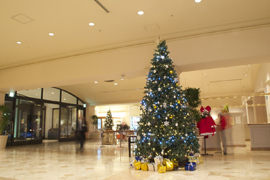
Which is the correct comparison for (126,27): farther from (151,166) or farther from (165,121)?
(151,166)

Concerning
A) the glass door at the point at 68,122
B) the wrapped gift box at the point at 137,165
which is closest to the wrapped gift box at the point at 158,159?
the wrapped gift box at the point at 137,165

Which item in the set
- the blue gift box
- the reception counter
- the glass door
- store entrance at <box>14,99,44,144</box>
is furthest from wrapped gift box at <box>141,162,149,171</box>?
the glass door

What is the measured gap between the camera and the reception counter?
8.45 metres

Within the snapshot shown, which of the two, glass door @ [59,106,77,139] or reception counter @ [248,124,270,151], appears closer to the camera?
reception counter @ [248,124,270,151]

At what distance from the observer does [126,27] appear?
669cm

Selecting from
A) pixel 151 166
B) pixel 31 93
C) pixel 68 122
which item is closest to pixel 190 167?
pixel 151 166

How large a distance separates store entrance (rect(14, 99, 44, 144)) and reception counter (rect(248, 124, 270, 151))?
1265 centimetres

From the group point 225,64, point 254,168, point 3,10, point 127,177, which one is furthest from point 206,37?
point 3,10

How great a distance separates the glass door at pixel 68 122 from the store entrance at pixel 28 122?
85.3 inches

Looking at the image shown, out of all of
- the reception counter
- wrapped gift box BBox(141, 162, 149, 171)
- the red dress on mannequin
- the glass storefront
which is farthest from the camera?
the glass storefront

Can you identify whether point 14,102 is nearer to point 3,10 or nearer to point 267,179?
point 3,10

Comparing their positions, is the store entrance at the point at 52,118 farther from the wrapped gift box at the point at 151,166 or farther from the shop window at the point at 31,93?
the wrapped gift box at the point at 151,166

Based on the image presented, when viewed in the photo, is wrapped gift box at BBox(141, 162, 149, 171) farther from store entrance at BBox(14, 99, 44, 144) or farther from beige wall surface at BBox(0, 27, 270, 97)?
store entrance at BBox(14, 99, 44, 144)

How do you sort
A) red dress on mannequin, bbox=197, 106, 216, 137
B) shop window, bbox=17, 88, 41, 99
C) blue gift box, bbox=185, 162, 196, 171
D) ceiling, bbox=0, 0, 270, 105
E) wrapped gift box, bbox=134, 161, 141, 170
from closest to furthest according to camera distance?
blue gift box, bbox=185, 162, 196, 171, wrapped gift box, bbox=134, 161, 141, 170, ceiling, bbox=0, 0, 270, 105, red dress on mannequin, bbox=197, 106, 216, 137, shop window, bbox=17, 88, 41, 99
